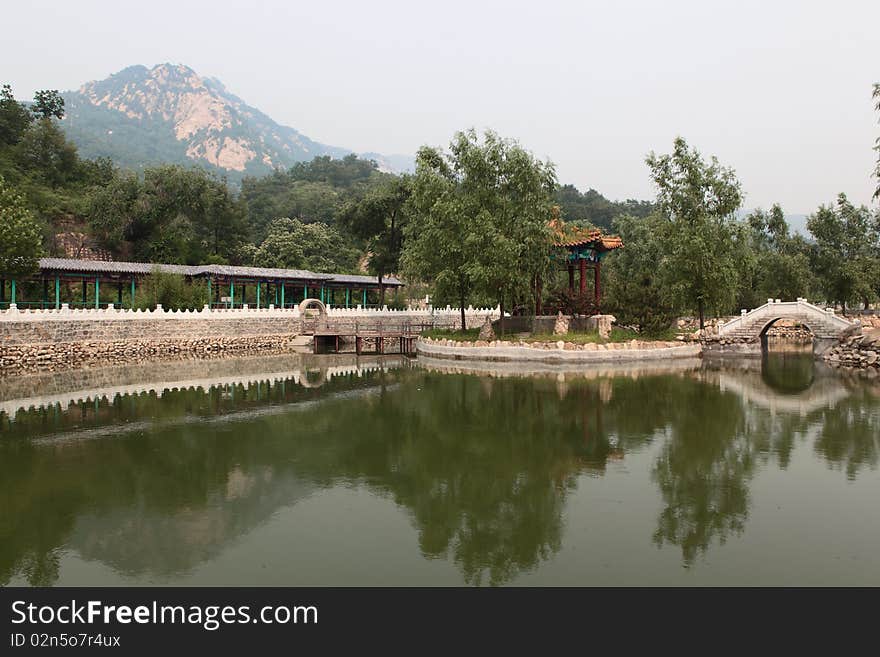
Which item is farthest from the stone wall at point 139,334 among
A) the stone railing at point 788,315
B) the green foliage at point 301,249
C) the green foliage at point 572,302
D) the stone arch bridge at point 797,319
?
the stone arch bridge at point 797,319

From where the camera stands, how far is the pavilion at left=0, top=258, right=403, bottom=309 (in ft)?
110

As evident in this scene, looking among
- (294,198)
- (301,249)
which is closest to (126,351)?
(301,249)

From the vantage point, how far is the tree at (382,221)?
4644cm

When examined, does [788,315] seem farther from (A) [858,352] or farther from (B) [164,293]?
(B) [164,293]

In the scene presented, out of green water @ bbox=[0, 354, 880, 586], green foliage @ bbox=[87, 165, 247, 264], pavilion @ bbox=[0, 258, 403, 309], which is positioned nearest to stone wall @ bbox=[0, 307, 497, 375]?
pavilion @ bbox=[0, 258, 403, 309]

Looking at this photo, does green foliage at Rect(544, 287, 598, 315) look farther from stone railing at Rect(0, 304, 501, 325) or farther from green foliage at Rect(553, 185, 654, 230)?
green foliage at Rect(553, 185, 654, 230)

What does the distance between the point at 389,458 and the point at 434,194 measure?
74.3 ft

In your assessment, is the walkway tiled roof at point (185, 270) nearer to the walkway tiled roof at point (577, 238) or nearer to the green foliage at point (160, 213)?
the green foliage at point (160, 213)

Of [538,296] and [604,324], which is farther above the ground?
[538,296]

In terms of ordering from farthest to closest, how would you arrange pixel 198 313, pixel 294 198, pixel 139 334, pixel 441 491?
pixel 294 198 → pixel 198 313 → pixel 139 334 → pixel 441 491

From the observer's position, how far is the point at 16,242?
28.8 meters

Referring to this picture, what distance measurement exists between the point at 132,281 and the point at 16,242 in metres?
8.66

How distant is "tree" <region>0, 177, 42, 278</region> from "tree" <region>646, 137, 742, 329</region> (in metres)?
31.2
